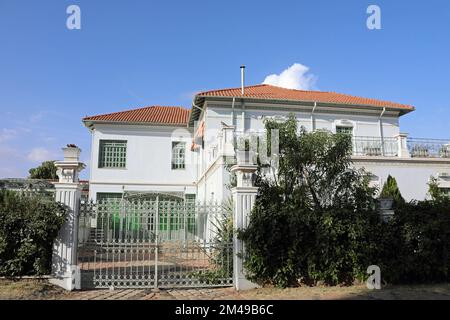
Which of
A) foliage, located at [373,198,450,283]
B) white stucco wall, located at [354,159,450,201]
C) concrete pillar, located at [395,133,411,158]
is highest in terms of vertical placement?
concrete pillar, located at [395,133,411,158]

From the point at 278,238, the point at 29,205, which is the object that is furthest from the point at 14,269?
the point at 278,238

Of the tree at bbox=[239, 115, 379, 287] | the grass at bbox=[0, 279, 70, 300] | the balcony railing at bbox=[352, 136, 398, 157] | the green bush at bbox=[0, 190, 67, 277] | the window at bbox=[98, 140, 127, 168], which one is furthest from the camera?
the window at bbox=[98, 140, 127, 168]

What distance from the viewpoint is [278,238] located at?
7.61 meters

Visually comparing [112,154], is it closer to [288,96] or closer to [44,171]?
[288,96]

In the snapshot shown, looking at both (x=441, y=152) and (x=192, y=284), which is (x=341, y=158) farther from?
(x=441, y=152)

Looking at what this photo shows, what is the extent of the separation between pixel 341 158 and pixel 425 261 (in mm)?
2724

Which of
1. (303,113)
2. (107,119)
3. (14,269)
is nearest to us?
(14,269)

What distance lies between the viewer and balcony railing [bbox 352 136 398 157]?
16031 millimetres

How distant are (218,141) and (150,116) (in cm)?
990

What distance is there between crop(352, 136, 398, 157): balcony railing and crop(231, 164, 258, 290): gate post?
9.31 metres

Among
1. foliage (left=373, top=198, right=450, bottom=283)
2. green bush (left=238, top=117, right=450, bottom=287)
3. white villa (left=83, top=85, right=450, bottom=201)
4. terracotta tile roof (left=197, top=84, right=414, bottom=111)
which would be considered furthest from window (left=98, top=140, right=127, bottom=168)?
Result: foliage (left=373, top=198, right=450, bottom=283)

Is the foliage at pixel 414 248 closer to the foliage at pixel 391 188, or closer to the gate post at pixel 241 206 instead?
the gate post at pixel 241 206

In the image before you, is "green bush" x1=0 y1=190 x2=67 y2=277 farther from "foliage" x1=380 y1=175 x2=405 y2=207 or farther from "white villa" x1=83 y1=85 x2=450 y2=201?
"foliage" x1=380 y1=175 x2=405 y2=207

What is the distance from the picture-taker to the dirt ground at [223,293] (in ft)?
22.2
